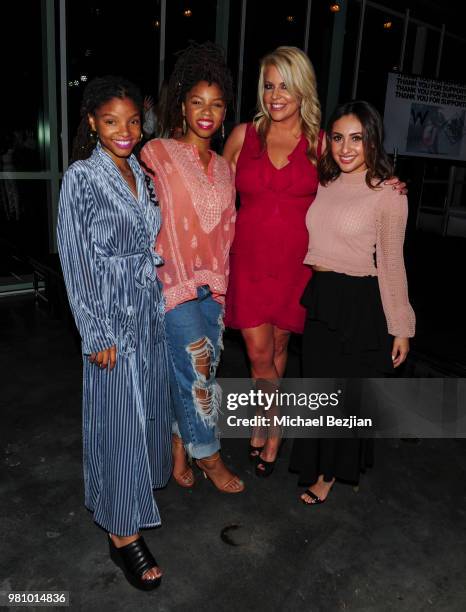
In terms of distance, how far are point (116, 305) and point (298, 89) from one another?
1184 millimetres

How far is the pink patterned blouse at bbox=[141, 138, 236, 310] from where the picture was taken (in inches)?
78.0

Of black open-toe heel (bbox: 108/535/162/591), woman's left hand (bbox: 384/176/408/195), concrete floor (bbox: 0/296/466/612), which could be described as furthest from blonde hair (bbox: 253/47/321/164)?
black open-toe heel (bbox: 108/535/162/591)

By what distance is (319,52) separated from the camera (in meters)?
7.88

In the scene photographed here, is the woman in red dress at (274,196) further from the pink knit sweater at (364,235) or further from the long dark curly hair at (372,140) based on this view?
the long dark curly hair at (372,140)

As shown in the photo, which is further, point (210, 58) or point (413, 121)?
point (413, 121)

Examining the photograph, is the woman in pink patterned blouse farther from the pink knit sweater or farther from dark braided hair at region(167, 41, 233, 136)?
the pink knit sweater

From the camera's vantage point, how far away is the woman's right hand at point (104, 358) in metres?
1.70

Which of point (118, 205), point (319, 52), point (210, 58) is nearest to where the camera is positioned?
point (118, 205)

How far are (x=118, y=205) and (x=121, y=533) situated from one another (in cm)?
117

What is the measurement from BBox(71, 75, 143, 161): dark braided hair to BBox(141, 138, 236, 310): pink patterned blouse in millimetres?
269

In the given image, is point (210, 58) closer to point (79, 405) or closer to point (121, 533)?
point (121, 533)

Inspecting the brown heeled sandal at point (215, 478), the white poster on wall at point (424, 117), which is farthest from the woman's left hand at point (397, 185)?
the white poster on wall at point (424, 117)

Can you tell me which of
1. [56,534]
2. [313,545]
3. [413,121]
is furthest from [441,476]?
[413,121]

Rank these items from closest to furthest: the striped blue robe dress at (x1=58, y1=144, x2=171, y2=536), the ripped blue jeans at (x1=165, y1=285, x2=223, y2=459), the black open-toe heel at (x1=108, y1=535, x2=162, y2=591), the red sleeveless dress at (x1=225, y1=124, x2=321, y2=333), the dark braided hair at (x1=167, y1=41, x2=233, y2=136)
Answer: the striped blue robe dress at (x1=58, y1=144, x2=171, y2=536), the black open-toe heel at (x1=108, y1=535, x2=162, y2=591), the dark braided hair at (x1=167, y1=41, x2=233, y2=136), the ripped blue jeans at (x1=165, y1=285, x2=223, y2=459), the red sleeveless dress at (x1=225, y1=124, x2=321, y2=333)
